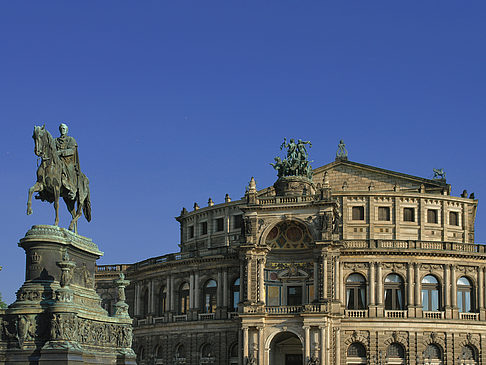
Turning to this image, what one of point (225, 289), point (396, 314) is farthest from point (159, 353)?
point (396, 314)

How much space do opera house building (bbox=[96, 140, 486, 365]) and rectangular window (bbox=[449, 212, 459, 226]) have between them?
0.37ft

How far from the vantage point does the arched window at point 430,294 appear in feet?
260

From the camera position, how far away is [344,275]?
79375 millimetres

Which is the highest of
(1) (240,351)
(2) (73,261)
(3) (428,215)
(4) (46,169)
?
(3) (428,215)

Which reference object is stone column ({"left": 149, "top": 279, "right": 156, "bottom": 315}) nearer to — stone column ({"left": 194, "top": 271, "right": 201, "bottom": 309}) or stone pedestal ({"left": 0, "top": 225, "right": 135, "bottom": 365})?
stone column ({"left": 194, "top": 271, "right": 201, "bottom": 309})

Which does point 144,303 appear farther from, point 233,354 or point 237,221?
point 233,354

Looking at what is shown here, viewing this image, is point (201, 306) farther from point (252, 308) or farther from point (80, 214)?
point (80, 214)

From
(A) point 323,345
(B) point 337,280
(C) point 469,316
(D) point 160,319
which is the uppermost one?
(B) point 337,280

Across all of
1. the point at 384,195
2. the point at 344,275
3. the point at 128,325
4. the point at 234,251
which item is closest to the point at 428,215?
the point at 384,195

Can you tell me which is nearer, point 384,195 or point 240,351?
point 240,351

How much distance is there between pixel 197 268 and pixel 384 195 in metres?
20.1

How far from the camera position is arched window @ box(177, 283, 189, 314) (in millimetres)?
86750

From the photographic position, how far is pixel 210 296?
84.9m

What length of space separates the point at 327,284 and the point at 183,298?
60.3 feet
